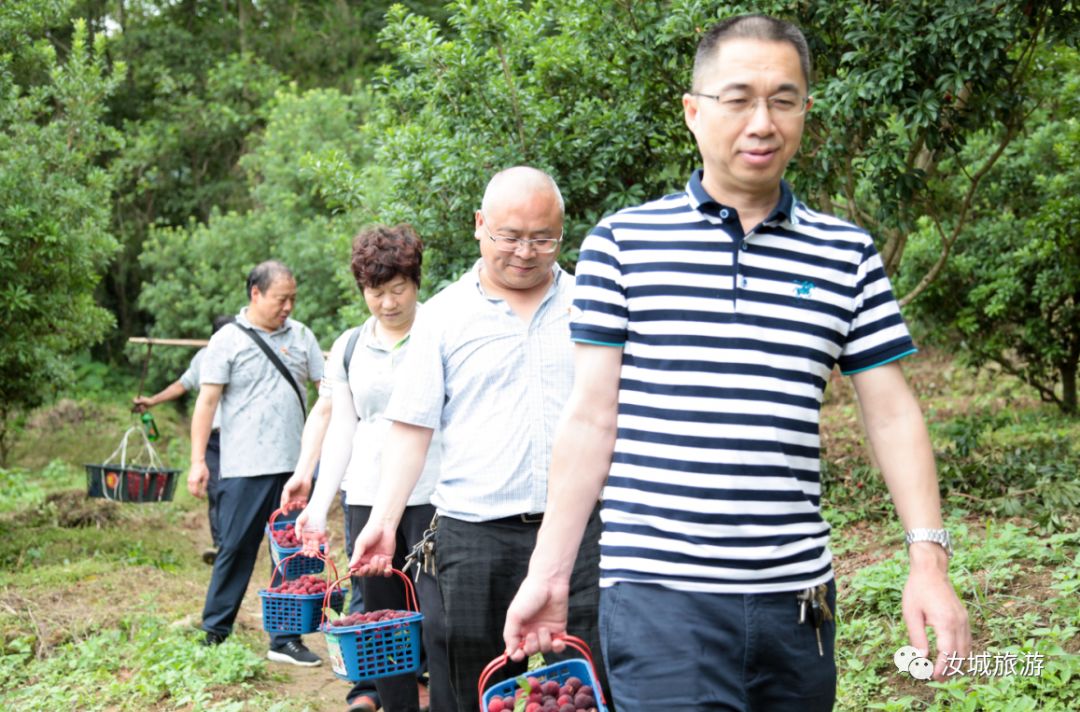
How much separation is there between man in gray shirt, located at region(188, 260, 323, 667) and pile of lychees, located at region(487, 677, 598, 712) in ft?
14.5

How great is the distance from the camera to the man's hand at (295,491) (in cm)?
665

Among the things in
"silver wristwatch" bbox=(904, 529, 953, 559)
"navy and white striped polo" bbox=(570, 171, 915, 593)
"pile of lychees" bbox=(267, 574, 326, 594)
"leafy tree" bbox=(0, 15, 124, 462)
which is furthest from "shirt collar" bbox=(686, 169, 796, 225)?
"leafy tree" bbox=(0, 15, 124, 462)

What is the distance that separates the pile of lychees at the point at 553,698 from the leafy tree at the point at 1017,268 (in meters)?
8.02

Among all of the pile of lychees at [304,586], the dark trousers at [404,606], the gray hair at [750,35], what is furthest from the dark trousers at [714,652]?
the pile of lychees at [304,586]

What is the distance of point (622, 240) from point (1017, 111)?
21.6 feet

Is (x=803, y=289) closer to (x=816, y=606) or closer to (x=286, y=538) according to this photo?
(x=816, y=606)

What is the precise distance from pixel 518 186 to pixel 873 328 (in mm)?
1722

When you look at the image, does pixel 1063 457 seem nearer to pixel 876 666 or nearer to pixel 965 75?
pixel 965 75

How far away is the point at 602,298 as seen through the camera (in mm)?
2805

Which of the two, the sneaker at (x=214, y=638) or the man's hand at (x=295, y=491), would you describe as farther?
the sneaker at (x=214, y=638)

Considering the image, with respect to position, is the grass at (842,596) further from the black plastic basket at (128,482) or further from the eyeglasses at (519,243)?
the eyeglasses at (519,243)

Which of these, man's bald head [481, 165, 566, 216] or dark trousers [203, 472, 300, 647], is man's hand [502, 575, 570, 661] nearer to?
man's bald head [481, 165, 566, 216]

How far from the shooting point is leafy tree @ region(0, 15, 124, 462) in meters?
9.44

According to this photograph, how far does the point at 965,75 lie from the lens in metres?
6.97
